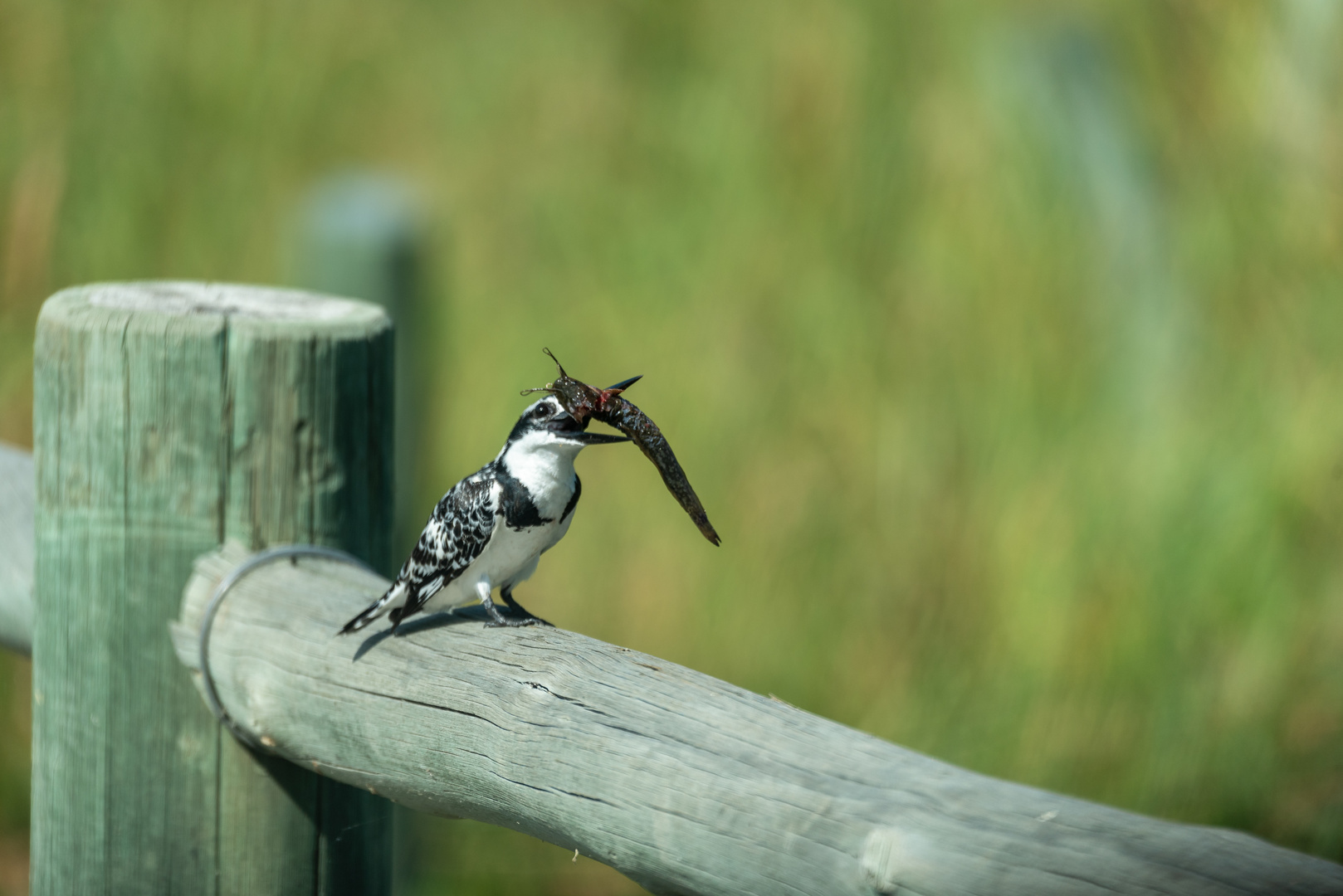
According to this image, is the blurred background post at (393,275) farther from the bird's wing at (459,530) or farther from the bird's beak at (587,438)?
the bird's beak at (587,438)

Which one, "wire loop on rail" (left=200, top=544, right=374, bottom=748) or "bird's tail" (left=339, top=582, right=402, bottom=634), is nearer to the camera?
"bird's tail" (left=339, top=582, right=402, bottom=634)

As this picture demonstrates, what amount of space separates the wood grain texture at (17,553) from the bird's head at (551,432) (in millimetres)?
715

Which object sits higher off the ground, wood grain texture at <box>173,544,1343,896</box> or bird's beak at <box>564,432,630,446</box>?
bird's beak at <box>564,432,630,446</box>

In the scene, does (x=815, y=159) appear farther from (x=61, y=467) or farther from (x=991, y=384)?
(x=61, y=467)

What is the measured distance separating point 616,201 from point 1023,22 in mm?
1456

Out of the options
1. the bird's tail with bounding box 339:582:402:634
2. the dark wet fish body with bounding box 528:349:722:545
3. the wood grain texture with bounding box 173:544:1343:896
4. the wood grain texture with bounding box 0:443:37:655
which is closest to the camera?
the wood grain texture with bounding box 173:544:1343:896

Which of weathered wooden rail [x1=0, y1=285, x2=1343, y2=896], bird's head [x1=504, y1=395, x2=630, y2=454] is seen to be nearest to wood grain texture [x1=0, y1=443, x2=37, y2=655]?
weathered wooden rail [x1=0, y1=285, x2=1343, y2=896]

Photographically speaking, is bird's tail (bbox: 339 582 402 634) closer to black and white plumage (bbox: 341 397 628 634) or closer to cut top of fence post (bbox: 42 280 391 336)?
black and white plumage (bbox: 341 397 628 634)

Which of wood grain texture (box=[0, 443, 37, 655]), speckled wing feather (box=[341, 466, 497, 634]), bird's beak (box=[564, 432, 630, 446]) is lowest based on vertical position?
wood grain texture (box=[0, 443, 37, 655])

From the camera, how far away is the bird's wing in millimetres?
1479

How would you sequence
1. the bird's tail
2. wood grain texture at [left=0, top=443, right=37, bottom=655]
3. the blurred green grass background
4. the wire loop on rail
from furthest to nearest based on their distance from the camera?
the blurred green grass background
wood grain texture at [left=0, top=443, right=37, bottom=655]
the wire loop on rail
the bird's tail

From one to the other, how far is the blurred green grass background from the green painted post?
1.76m

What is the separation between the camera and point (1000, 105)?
3738mm

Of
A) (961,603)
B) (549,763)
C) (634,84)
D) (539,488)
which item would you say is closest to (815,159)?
(634,84)
